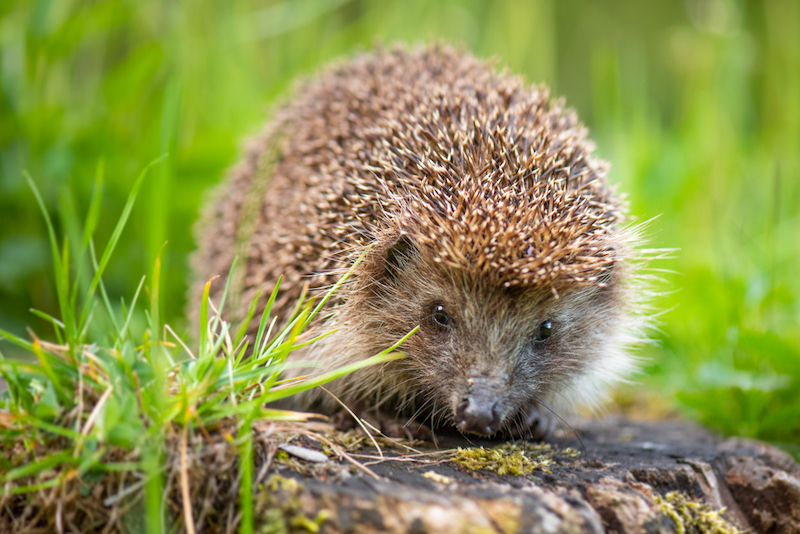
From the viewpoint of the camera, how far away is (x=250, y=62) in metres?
7.12

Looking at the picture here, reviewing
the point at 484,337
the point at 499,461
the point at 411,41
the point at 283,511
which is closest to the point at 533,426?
the point at 484,337

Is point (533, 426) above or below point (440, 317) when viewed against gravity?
below

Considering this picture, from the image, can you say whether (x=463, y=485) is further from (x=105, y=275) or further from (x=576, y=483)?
(x=105, y=275)

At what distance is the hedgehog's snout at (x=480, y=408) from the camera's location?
2.62 m

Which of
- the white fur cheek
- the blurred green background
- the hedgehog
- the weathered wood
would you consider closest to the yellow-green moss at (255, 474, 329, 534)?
the weathered wood

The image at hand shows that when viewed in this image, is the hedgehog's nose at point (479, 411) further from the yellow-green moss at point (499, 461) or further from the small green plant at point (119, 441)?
the small green plant at point (119, 441)

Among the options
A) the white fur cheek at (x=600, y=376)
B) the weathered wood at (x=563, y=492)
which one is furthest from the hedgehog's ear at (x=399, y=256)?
the white fur cheek at (x=600, y=376)

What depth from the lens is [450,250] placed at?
2.84 metres

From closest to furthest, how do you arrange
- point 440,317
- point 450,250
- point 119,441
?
point 119,441 < point 450,250 < point 440,317

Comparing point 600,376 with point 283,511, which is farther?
point 600,376

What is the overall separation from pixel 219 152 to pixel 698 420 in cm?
406

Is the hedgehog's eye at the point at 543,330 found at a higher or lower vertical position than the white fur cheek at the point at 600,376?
higher

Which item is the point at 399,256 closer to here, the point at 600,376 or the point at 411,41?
the point at 600,376

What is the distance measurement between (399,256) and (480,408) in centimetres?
Answer: 86
